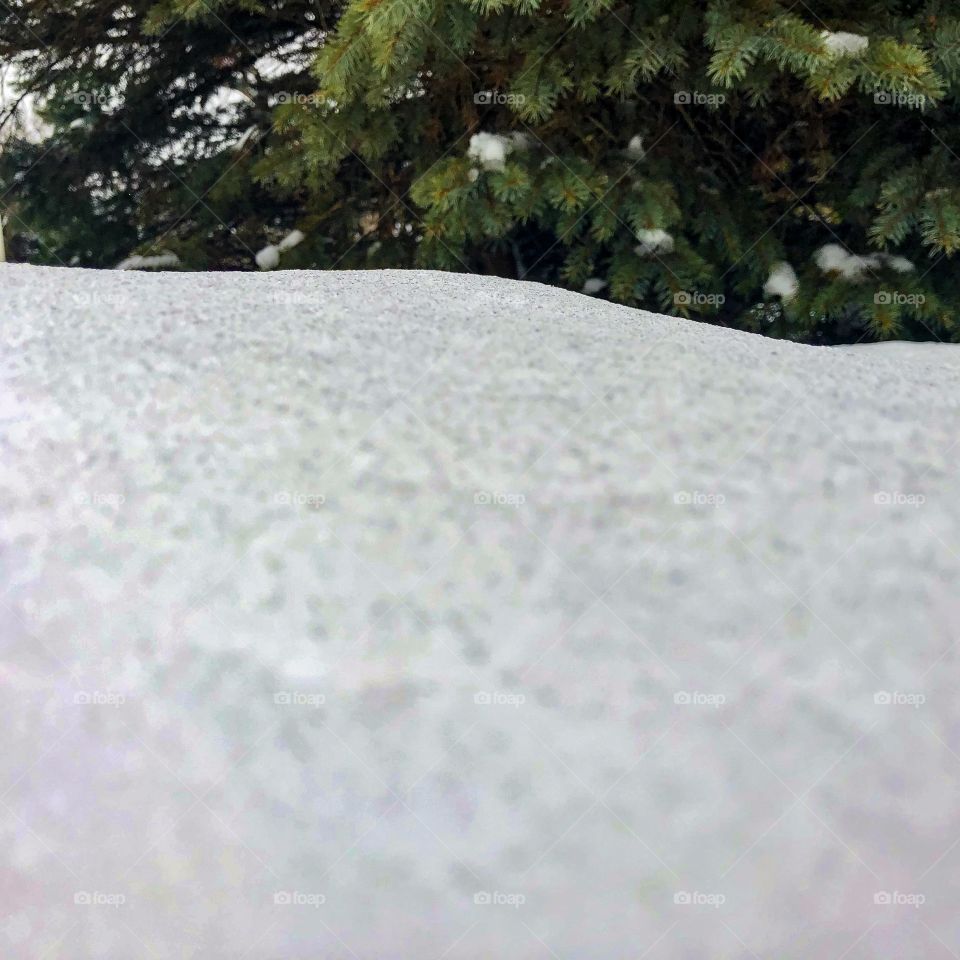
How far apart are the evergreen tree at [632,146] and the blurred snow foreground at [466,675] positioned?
1.20 metres

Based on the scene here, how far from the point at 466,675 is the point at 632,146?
1.92 meters

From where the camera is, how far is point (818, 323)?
2422mm

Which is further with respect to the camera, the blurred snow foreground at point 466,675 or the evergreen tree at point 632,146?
the evergreen tree at point 632,146

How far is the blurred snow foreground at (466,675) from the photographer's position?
2.51 ft

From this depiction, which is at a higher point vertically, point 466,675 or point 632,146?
point 466,675

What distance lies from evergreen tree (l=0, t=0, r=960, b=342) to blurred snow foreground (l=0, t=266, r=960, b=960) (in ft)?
3.95

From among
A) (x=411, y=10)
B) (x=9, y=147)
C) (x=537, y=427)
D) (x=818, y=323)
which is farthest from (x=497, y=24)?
(x=9, y=147)

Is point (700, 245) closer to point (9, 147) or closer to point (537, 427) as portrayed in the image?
point (537, 427)

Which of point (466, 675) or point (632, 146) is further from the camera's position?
point (632, 146)

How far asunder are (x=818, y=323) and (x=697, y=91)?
71 cm

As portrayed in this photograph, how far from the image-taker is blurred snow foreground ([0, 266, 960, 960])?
77cm

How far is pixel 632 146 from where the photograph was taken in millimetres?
2336

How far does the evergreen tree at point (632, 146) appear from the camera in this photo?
1.91 metres

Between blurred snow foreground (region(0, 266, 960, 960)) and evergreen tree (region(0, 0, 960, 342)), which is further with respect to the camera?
evergreen tree (region(0, 0, 960, 342))
